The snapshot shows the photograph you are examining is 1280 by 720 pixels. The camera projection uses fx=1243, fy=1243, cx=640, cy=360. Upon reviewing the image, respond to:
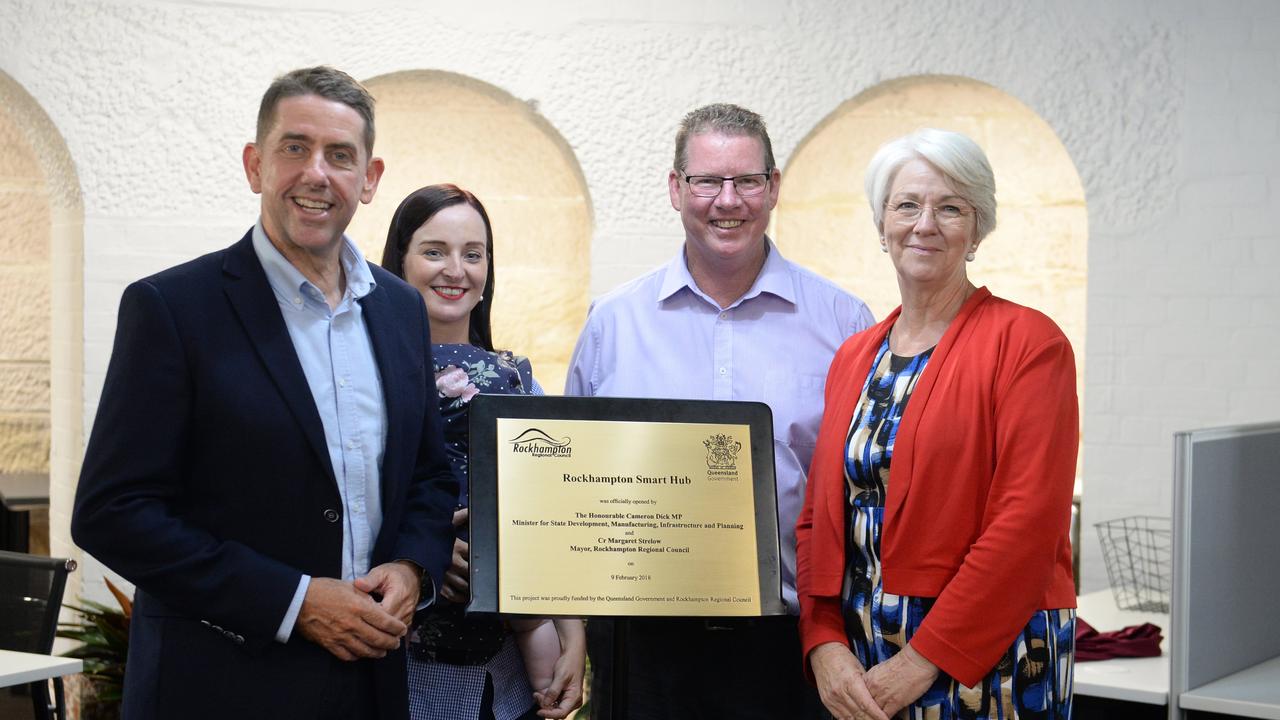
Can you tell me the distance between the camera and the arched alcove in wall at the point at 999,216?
5840 millimetres

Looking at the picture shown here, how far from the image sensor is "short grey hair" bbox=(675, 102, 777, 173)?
8.68 feet

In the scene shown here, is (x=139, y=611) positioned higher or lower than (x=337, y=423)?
lower

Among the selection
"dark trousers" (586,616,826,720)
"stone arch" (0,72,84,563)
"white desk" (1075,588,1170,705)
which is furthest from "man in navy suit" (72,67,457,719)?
"stone arch" (0,72,84,563)

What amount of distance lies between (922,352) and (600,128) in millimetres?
3122

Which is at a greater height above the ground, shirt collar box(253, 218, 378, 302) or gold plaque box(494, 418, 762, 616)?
shirt collar box(253, 218, 378, 302)

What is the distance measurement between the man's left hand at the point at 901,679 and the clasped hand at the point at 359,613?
32.2 inches

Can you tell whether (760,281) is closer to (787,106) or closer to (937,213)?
(937,213)

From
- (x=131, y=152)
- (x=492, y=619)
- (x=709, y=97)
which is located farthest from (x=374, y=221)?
(x=492, y=619)

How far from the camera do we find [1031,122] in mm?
5852

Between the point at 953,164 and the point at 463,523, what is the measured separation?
1144 mm

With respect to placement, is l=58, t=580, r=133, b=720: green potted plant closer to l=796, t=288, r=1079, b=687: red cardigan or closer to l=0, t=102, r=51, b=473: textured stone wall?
l=0, t=102, r=51, b=473: textured stone wall

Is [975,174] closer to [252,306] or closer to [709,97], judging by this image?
[252,306]

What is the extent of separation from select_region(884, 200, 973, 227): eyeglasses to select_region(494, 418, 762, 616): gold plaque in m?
0.52

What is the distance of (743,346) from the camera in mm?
2691
